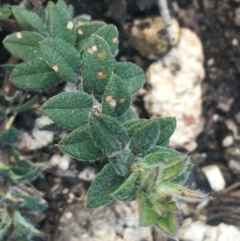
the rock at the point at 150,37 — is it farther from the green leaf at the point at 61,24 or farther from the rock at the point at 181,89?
the green leaf at the point at 61,24

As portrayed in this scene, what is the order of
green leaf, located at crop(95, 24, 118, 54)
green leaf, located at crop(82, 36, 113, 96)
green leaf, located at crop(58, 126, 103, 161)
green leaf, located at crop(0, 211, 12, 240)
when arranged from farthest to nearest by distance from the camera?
green leaf, located at crop(0, 211, 12, 240) → green leaf, located at crop(95, 24, 118, 54) → green leaf, located at crop(82, 36, 113, 96) → green leaf, located at crop(58, 126, 103, 161)

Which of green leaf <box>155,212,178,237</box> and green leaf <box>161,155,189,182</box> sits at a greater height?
green leaf <box>161,155,189,182</box>

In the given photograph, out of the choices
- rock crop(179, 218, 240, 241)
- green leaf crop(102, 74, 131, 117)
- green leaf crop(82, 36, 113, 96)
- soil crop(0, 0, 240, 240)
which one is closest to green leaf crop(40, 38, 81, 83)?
green leaf crop(82, 36, 113, 96)

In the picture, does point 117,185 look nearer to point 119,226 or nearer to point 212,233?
point 119,226

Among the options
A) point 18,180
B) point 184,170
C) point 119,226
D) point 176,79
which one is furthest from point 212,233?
point 184,170

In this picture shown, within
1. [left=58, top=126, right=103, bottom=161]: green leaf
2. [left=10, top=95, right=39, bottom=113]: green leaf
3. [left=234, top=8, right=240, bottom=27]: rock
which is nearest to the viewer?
[left=58, top=126, right=103, bottom=161]: green leaf

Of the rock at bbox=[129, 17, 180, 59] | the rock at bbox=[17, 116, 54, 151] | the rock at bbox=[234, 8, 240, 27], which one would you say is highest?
the rock at bbox=[234, 8, 240, 27]

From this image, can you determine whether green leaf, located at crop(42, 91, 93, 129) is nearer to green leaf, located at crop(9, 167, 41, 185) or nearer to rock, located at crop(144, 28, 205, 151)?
green leaf, located at crop(9, 167, 41, 185)
